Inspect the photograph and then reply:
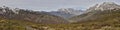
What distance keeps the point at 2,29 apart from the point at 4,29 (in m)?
1.59

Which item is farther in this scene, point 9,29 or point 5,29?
point 9,29

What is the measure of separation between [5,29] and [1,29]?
3117mm

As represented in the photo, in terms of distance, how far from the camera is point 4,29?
124625 millimetres

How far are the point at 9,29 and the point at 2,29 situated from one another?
6.35 meters

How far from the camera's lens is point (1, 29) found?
125 meters

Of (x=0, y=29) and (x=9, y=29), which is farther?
(x=9, y=29)

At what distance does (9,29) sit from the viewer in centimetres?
13162

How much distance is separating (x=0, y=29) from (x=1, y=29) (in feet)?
4.35

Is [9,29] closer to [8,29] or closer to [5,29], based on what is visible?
[8,29]

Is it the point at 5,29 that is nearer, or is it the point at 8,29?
the point at 5,29

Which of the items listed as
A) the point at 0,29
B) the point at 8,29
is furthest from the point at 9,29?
the point at 0,29

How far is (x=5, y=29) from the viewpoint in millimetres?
122750

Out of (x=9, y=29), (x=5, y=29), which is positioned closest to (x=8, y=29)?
(x=9, y=29)

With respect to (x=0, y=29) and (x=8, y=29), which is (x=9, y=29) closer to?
(x=8, y=29)
